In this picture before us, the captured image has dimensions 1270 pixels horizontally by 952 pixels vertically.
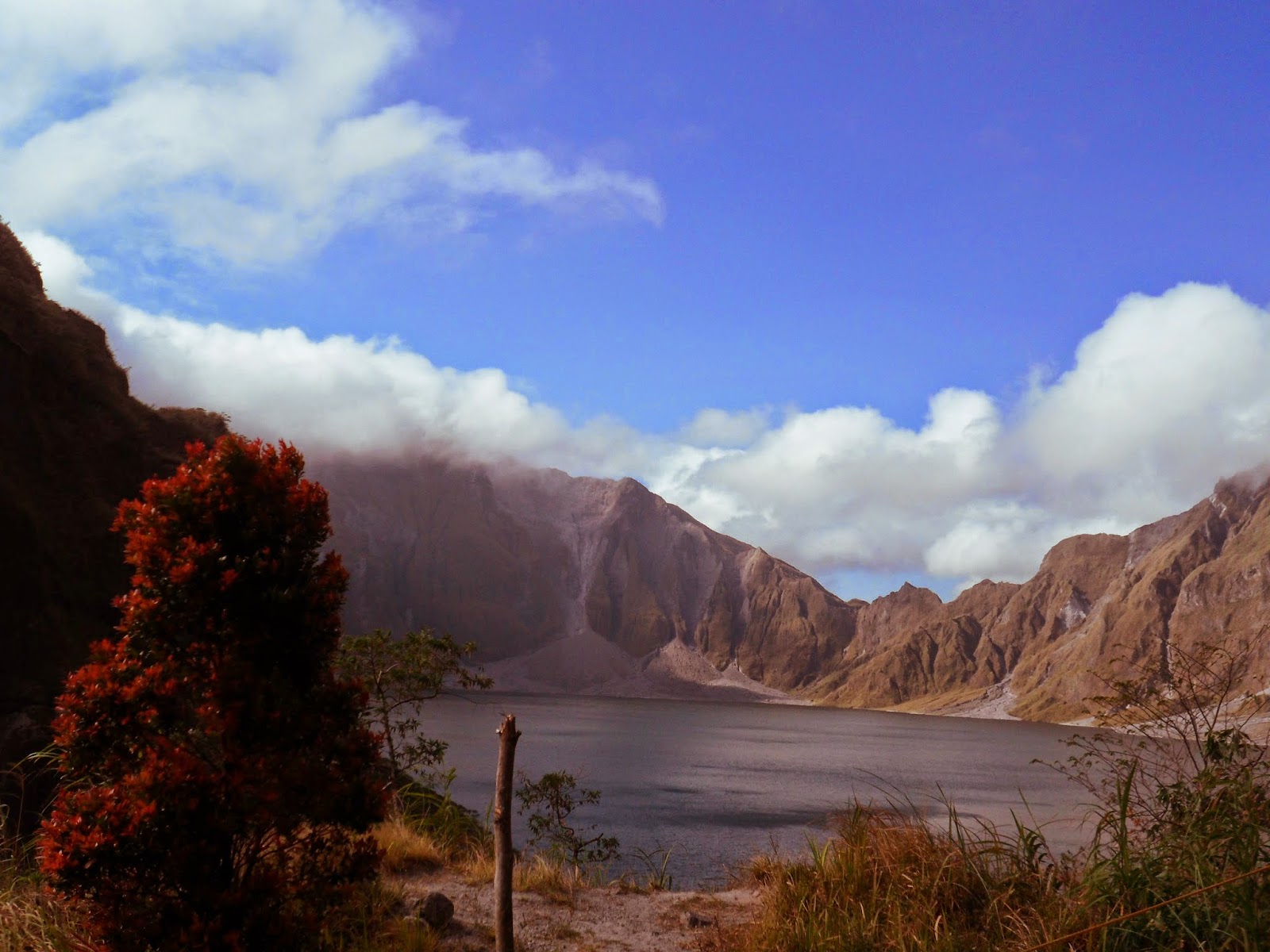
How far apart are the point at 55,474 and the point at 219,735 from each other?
25749 mm

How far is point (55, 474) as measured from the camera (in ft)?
94.3

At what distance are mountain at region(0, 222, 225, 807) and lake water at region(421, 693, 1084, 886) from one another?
1110 centimetres

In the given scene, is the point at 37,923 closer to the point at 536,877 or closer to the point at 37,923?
the point at 37,923

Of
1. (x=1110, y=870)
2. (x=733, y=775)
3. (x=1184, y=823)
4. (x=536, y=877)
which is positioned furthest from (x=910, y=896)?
(x=733, y=775)

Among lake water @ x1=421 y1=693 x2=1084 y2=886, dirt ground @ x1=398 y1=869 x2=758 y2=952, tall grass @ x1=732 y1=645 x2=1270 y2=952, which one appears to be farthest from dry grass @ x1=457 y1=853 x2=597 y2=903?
tall grass @ x1=732 y1=645 x2=1270 y2=952

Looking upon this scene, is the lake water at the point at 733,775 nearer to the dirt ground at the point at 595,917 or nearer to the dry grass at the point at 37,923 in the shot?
the dirt ground at the point at 595,917

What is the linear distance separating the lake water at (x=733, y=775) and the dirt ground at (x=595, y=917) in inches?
51.1

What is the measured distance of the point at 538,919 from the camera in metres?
10.9

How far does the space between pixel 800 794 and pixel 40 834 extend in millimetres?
73391

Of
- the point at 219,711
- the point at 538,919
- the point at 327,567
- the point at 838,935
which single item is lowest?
the point at 538,919

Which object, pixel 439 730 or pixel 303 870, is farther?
pixel 439 730

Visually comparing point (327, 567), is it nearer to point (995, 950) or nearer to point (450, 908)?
point (450, 908)

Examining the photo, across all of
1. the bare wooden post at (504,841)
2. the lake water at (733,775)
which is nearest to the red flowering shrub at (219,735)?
the bare wooden post at (504,841)

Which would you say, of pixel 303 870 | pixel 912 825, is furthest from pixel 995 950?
pixel 303 870
